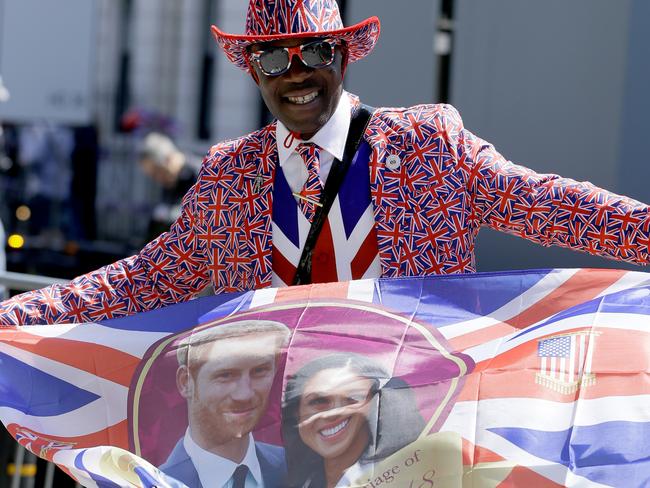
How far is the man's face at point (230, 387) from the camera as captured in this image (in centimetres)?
307

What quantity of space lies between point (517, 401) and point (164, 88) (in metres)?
8.47

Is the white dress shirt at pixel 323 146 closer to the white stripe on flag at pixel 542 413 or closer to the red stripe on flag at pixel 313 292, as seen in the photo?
the red stripe on flag at pixel 313 292

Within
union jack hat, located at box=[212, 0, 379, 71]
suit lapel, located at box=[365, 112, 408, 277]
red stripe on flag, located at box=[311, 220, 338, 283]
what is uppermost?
union jack hat, located at box=[212, 0, 379, 71]

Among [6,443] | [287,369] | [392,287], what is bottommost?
[6,443]

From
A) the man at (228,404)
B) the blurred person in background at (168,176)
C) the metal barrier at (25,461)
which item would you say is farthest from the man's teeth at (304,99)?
the blurred person in background at (168,176)

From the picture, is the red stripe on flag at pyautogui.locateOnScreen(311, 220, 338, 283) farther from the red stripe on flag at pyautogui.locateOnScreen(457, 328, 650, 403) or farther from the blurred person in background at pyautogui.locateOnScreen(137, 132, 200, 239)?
the blurred person in background at pyautogui.locateOnScreen(137, 132, 200, 239)

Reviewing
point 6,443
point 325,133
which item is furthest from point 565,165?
point 325,133

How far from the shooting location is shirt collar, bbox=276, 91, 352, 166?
3295mm

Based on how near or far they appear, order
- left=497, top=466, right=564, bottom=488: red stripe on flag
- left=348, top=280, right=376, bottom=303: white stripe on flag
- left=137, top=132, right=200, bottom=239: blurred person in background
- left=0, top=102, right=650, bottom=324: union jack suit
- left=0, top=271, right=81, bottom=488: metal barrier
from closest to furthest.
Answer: left=497, top=466, right=564, bottom=488: red stripe on flag
left=0, top=102, right=650, bottom=324: union jack suit
left=348, top=280, right=376, bottom=303: white stripe on flag
left=0, top=271, right=81, bottom=488: metal barrier
left=137, top=132, right=200, bottom=239: blurred person in background

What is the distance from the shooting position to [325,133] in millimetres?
3301

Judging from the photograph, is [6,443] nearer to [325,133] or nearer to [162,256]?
[162,256]

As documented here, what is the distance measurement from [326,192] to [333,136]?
0.54ft

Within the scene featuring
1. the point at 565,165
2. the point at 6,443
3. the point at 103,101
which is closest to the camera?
the point at 6,443

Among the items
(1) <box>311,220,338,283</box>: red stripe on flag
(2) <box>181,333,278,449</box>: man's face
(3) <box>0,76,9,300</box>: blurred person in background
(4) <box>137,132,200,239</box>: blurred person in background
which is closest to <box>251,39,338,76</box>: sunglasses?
(1) <box>311,220,338,283</box>: red stripe on flag
